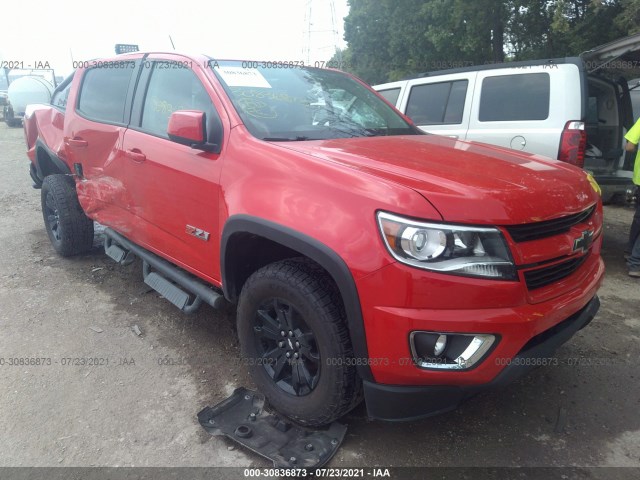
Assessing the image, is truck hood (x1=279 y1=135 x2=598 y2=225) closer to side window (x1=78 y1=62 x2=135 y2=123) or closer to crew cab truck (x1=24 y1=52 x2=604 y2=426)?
crew cab truck (x1=24 y1=52 x2=604 y2=426)

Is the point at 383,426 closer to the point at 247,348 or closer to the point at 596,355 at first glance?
the point at 247,348

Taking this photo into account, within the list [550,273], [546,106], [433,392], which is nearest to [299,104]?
[550,273]

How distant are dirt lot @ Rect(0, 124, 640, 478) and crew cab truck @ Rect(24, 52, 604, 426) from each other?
0.43 m

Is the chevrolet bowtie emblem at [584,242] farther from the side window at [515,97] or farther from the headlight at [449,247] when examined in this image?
the side window at [515,97]

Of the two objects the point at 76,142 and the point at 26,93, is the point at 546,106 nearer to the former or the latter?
the point at 76,142

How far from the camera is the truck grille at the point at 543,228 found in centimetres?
198

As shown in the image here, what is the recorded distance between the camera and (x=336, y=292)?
2.24m

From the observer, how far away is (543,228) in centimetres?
208

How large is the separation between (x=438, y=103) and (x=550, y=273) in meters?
4.27

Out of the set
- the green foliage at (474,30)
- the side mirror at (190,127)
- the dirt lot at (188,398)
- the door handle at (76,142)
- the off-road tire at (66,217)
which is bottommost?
the dirt lot at (188,398)

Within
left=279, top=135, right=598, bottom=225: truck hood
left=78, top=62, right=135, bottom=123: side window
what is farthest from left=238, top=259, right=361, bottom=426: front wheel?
left=78, top=62, right=135, bottom=123: side window

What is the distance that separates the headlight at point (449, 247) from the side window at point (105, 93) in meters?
2.61

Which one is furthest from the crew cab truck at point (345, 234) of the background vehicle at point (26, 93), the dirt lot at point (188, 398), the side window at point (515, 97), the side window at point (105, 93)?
the background vehicle at point (26, 93)

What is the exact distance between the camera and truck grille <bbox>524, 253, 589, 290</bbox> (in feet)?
6.62
